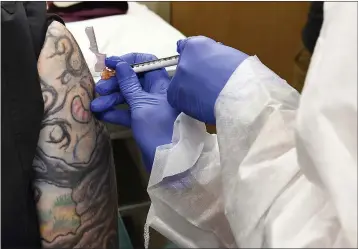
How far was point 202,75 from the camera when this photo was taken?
78 centimetres

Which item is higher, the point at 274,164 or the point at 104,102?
the point at 274,164

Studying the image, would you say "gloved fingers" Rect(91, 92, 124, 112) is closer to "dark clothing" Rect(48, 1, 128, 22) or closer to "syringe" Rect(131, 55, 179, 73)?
"syringe" Rect(131, 55, 179, 73)

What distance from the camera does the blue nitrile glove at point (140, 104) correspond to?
0.87 meters

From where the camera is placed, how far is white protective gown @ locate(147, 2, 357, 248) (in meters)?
0.51

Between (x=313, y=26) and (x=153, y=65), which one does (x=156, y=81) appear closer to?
(x=153, y=65)

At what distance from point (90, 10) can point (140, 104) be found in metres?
0.85

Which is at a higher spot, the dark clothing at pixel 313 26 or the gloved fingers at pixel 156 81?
the gloved fingers at pixel 156 81

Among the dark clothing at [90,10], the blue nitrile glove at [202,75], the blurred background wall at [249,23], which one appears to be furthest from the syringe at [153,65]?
the blurred background wall at [249,23]

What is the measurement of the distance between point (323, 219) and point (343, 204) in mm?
57

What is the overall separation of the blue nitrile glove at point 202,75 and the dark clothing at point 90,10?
0.89m

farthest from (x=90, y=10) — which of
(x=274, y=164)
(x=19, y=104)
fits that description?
(x=274, y=164)

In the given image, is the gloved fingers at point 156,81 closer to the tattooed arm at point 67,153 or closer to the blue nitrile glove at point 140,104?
the blue nitrile glove at point 140,104

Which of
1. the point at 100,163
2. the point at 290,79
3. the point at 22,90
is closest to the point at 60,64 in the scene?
the point at 22,90

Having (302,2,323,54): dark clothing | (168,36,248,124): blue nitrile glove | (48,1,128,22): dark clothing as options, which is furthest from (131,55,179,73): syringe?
(302,2,323,54): dark clothing
